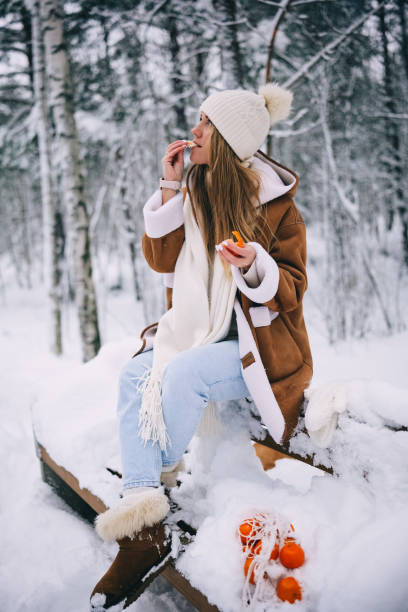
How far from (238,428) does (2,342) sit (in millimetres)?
6527

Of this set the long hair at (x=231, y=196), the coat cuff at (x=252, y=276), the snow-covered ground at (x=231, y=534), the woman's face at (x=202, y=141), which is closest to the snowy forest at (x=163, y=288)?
the snow-covered ground at (x=231, y=534)

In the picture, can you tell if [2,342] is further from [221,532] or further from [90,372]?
[221,532]

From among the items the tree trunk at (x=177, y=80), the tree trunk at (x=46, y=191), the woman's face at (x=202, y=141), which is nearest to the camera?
the woman's face at (x=202, y=141)

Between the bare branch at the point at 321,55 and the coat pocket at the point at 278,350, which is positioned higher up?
the bare branch at the point at 321,55

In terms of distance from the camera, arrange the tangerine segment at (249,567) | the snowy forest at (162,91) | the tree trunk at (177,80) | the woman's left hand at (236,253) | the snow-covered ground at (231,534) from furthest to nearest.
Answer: the tree trunk at (177,80)
the snowy forest at (162,91)
the woman's left hand at (236,253)
the tangerine segment at (249,567)
the snow-covered ground at (231,534)

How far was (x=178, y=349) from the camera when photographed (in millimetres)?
1553

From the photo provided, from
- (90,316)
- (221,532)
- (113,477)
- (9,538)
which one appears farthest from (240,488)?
(90,316)

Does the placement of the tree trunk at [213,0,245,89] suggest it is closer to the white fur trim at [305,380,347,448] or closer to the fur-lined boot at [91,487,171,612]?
the white fur trim at [305,380,347,448]

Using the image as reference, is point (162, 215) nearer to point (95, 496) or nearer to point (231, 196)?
point (231, 196)

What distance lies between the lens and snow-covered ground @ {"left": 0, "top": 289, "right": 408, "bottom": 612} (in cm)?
85

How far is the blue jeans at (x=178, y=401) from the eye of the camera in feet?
4.10

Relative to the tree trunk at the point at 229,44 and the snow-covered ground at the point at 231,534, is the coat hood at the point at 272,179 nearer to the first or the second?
the snow-covered ground at the point at 231,534

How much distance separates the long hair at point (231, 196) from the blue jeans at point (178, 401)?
0.49 metres

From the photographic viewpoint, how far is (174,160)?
1571 mm
